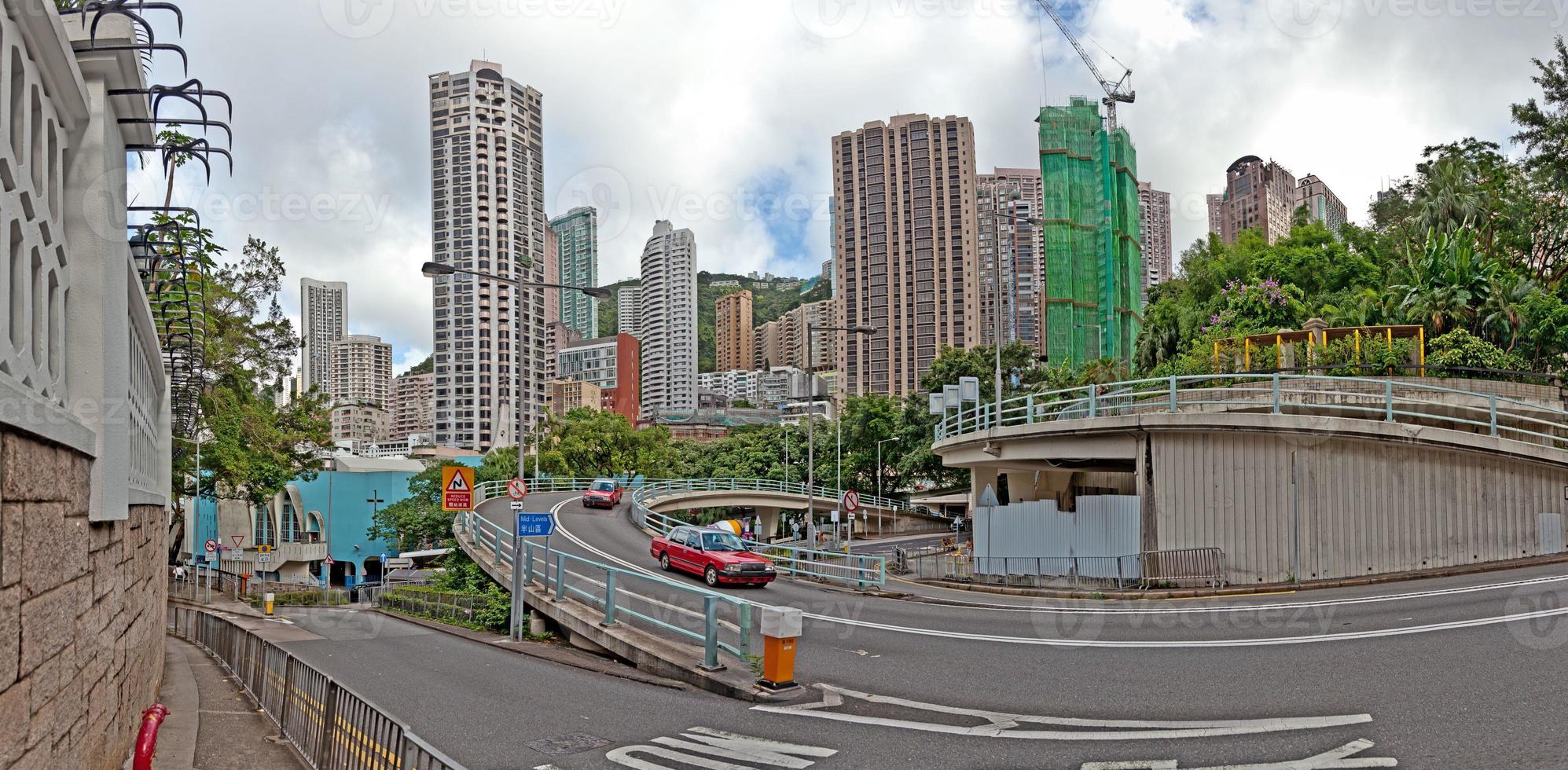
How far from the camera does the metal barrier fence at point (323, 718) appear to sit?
20.2 feet

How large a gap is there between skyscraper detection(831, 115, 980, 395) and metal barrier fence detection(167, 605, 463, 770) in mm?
132631

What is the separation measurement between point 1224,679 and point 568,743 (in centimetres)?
706

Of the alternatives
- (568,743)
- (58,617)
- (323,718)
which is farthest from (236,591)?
(58,617)

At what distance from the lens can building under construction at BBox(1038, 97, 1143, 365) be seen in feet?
289

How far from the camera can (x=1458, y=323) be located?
27719 millimetres

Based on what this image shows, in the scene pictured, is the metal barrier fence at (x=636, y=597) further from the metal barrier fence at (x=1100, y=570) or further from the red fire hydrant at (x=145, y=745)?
the metal barrier fence at (x=1100, y=570)

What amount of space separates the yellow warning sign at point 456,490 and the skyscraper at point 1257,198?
16233 cm

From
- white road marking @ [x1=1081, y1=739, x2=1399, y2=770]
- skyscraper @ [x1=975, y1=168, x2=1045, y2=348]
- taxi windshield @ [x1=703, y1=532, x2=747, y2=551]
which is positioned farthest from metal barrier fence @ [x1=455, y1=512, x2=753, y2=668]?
skyscraper @ [x1=975, y1=168, x2=1045, y2=348]

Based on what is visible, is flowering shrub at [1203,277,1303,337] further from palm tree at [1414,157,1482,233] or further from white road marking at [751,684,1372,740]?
white road marking at [751,684,1372,740]

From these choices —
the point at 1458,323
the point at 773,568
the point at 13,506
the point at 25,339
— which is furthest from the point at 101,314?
the point at 1458,323

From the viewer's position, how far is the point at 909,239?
145m

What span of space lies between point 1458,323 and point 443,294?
128 meters

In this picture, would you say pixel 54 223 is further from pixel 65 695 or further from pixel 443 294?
pixel 443 294

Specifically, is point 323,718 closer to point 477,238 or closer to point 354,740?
point 354,740
